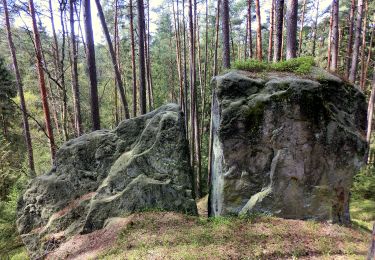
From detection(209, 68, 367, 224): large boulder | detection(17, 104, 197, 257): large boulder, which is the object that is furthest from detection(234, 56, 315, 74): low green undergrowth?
detection(17, 104, 197, 257): large boulder

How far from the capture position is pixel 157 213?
307 inches

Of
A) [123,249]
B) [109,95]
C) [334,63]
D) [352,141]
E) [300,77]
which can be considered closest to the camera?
[123,249]

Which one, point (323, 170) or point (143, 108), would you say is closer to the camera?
point (323, 170)

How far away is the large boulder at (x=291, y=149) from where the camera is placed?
7230mm

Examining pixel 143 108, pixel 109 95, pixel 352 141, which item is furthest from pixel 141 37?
pixel 109 95

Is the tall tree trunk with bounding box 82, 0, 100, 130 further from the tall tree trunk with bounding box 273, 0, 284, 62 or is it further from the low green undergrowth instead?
the tall tree trunk with bounding box 273, 0, 284, 62

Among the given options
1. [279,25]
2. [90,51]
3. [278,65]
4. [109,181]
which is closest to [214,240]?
[109,181]

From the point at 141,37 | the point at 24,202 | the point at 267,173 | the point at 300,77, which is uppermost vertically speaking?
the point at 141,37

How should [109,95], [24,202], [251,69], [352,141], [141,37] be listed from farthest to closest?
[109,95], [141,37], [24,202], [251,69], [352,141]

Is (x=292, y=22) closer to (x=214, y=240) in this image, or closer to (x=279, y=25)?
(x=279, y=25)

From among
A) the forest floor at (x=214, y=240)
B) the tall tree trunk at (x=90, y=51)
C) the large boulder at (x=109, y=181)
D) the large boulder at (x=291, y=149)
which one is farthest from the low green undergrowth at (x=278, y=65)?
the tall tree trunk at (x=90, y=51)

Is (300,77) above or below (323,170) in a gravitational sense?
above

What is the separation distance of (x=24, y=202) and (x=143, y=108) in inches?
246

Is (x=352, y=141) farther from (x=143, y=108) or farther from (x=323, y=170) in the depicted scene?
(x=143, y=108)
